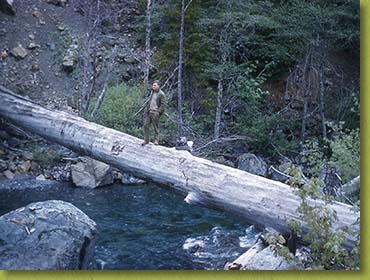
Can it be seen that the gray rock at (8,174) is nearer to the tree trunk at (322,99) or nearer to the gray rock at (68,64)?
the gray rock at (68,64)

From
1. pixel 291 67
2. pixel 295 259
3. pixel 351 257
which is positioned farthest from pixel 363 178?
pixel 291 67

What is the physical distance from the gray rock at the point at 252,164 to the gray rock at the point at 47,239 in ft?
9.95

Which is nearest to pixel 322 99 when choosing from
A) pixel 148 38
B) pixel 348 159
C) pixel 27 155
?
pixel 348 159

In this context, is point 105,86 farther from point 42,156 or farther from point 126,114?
point 42,156

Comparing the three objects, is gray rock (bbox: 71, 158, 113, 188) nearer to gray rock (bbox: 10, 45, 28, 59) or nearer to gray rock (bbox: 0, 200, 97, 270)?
gray rock (bbox: 10, 45, 28, 59)

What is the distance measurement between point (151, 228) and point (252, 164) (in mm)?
2287

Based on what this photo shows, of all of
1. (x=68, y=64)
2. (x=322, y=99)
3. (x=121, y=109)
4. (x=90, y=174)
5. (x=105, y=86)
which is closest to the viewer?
(x=322, y=99)

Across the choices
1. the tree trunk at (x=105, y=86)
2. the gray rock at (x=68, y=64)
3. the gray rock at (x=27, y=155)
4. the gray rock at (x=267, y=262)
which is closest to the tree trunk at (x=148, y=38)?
the tree trunk at (x=105, y=86)

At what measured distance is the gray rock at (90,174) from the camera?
7078mm

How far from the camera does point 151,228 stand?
17.2 feet

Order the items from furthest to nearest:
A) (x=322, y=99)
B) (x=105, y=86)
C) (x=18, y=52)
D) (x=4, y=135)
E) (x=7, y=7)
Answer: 1. (x=7, y=7)
2. (x=105, y=86)
3. (x=18, y=52)
4. (x=4, y=135)
5. (x=322, y=99)

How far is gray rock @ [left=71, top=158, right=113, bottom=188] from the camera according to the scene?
708 centimetres

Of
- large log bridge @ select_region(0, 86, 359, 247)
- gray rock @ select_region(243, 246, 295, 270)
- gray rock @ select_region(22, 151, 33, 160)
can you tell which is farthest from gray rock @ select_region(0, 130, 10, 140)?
gray rock @ select_region(243, 246, 295, 270)

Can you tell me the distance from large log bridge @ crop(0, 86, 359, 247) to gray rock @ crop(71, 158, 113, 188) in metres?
1.38
